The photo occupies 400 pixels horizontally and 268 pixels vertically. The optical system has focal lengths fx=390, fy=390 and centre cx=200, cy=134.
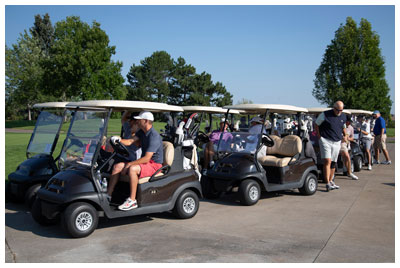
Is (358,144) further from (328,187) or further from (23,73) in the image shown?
(23,73)

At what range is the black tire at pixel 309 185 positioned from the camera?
6.62 meters

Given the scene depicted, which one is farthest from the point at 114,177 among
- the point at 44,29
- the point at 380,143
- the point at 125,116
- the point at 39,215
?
the point at 44,29

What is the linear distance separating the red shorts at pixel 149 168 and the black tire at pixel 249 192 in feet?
4.88

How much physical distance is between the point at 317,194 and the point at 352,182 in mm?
1527

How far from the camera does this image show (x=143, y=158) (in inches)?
191

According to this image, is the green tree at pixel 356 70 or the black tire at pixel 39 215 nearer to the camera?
the black tire at pixel 39 215

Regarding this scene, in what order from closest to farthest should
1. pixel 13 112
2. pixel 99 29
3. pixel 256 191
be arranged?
pixel 256 191
pixel 99 29
pixel 13 112

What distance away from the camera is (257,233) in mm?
4500

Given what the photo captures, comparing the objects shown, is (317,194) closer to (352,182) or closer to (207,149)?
(352,182)

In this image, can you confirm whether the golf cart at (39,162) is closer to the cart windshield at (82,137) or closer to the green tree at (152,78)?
the cart windshield at (82,137)

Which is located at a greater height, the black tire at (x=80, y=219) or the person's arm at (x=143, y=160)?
the person's arm at (x=143, y=160)

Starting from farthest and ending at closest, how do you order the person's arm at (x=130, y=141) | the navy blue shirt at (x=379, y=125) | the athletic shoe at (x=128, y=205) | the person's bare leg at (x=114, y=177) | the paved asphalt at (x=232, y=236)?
the navy blue shirt at (x=379, y=125) → the person's arm at (x=130, y=141) → the person's bare leg at (x=114, y=177) → the athletic shoe at (x=128, y=205) → the paved asphalt at (x=232, y=236)

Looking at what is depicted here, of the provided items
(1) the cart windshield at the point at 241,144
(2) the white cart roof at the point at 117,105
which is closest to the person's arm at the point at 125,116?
(2) the white cart roof at the point at 117,105
